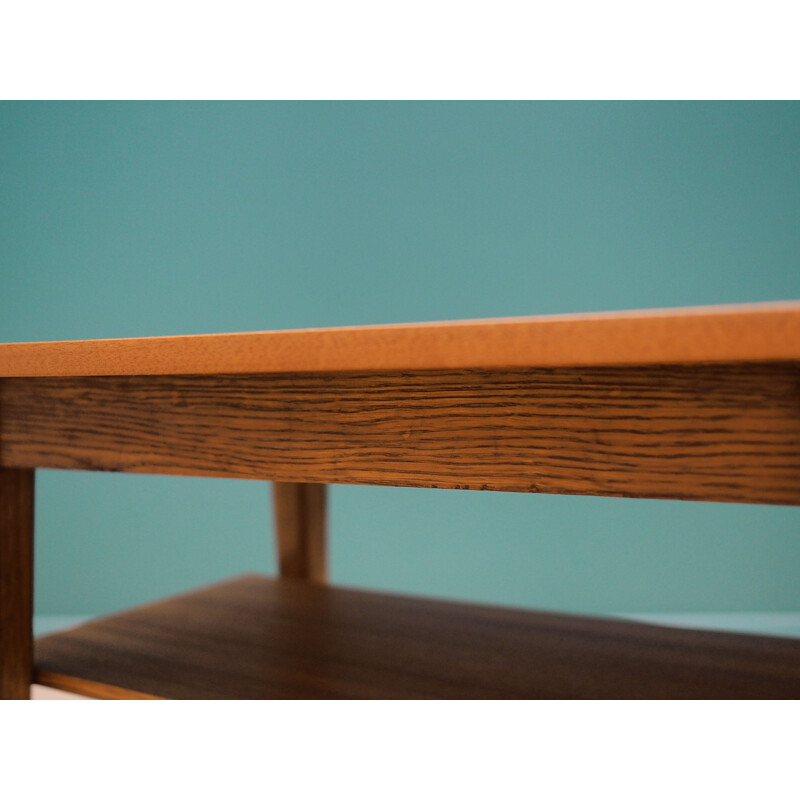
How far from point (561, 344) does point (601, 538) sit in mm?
1497

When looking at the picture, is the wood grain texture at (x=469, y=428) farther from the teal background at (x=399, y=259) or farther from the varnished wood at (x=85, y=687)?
the teal background at (x=399, y=259)

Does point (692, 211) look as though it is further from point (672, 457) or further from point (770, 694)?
point (672, 457)

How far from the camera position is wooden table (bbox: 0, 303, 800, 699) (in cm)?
34

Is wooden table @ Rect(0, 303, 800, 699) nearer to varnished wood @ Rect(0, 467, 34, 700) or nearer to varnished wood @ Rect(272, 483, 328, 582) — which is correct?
varnished wood @ Rect(0, 467, 34, 700)

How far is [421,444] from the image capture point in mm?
415

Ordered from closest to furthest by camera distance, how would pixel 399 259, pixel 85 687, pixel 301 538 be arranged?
1. pixel 85 687
2. pixel 301 538
3. pixel 399 259

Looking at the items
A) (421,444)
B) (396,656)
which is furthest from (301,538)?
(421,444)

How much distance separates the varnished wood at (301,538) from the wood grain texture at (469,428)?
1.97ft

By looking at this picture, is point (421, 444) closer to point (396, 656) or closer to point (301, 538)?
point (396, 656)

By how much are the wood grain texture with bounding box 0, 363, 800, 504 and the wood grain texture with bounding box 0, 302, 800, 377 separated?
4cm

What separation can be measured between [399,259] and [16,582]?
128cm

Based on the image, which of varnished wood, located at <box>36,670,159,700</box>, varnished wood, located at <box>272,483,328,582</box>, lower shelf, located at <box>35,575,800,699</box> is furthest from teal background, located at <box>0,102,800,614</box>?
varnished wood, located at <box>36,670,159,700</box>

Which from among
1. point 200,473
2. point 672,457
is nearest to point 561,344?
point 672,457

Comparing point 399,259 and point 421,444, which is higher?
point 399,259
